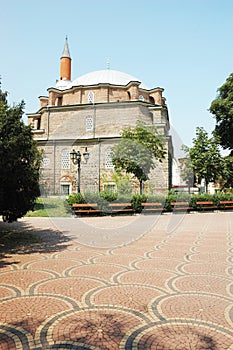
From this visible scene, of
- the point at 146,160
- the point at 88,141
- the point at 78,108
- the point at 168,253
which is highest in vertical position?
the point at 78,108

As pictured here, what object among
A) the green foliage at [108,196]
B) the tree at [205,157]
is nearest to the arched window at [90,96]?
the tree at [205,157]

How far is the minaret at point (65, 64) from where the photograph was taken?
4878cm

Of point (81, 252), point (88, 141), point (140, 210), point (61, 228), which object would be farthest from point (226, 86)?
point (81, 252)

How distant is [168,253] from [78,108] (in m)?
33.6

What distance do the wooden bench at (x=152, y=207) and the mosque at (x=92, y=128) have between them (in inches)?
499

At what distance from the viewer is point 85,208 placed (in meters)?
17.6

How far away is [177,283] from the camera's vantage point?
17.3 ft

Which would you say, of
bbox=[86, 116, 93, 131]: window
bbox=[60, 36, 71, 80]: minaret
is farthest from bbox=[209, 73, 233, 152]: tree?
bbox=[60, 36, 71, 80]: minaret

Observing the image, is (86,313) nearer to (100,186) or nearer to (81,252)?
(81,252)

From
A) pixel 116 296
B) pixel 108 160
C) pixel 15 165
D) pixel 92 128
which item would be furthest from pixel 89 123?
pixel 116 296

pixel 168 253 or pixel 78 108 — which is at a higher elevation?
pixel 78 108

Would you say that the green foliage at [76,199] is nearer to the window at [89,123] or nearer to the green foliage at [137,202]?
the green foliage at [137,202]

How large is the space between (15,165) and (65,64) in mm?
46162

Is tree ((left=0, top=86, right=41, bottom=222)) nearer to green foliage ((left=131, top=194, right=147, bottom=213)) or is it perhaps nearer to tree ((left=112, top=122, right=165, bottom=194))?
green foliage ((left=131, top=194, right=147, bottom=213))
